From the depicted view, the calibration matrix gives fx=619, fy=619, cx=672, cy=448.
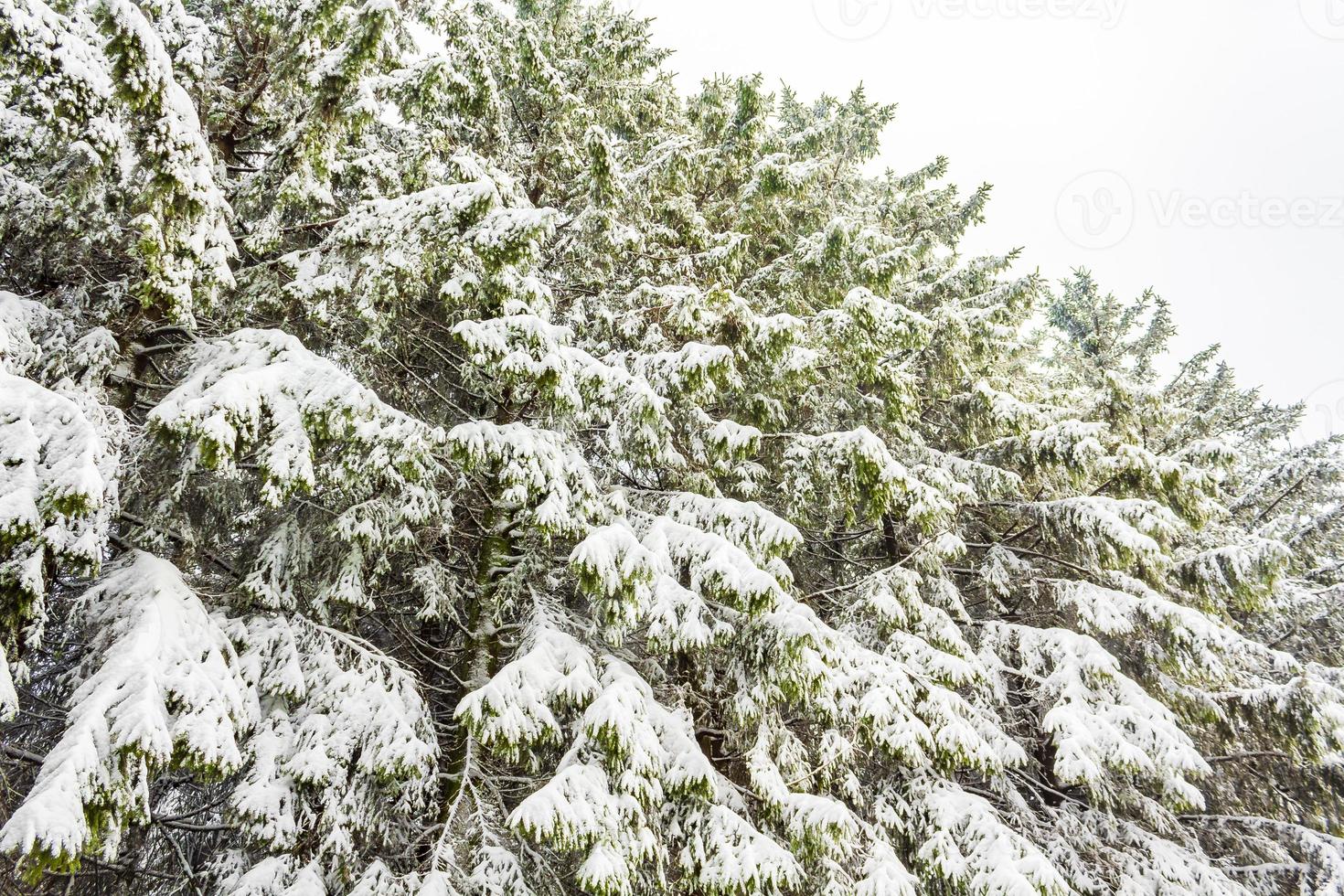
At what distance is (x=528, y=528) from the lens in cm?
552

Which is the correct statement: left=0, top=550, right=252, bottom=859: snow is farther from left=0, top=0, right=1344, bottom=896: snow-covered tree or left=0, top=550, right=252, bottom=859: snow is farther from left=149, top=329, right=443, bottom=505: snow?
left=149, top=329, right=443, bottom=505: snow

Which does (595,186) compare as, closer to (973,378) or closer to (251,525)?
(251,525)

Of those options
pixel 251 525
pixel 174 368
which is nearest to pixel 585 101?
pixel 174 368

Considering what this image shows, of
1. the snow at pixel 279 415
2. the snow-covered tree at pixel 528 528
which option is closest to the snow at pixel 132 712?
the snow-covered tree at pixel 528 528

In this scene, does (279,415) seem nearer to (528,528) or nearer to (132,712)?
(132,712)

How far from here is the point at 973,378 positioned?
8734 mm

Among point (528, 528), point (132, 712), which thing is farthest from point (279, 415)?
point (528, 528)

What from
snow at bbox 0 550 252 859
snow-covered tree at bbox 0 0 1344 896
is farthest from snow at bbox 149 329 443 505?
snow at bbox 0 550 252 859

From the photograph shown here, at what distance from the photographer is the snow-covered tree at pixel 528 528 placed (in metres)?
3.41

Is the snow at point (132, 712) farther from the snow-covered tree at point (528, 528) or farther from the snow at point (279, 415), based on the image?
the snow at point (279, 415)

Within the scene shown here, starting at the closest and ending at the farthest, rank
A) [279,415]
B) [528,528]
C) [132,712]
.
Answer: [132,712] → [279,415] → [528,528]

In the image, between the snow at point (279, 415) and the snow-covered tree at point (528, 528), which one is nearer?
the snow at point (279, 415)

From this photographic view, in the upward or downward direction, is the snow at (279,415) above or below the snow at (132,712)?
above

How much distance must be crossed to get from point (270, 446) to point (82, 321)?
6.39 ft
